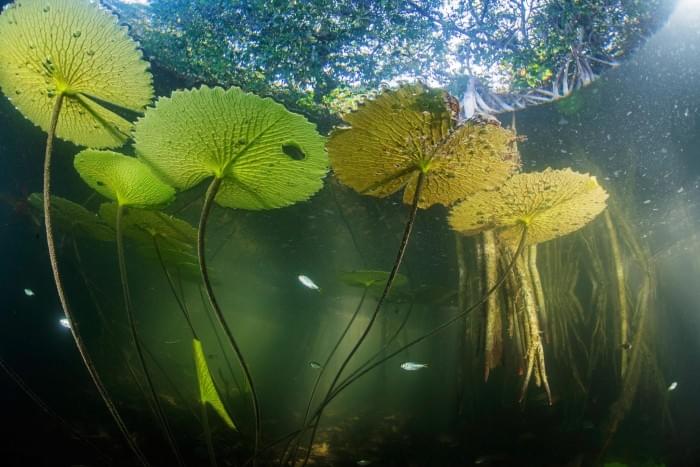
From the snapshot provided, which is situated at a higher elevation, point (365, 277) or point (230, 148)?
point (365, 277)

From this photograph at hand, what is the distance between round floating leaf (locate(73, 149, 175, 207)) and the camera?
5.39 feet

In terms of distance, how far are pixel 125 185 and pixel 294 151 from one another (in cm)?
96

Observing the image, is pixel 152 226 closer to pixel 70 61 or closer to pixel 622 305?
pixel 70 61

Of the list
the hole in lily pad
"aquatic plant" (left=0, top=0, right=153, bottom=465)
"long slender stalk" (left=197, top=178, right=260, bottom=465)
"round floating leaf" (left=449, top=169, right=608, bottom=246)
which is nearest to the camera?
"aquatic plant" (left=0, top=0, right=153, bottom=465)

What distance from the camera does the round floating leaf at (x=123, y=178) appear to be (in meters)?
1.64

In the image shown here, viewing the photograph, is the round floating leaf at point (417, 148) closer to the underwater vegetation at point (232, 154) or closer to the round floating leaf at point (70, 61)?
the underwater vegetation at point (232, 154)

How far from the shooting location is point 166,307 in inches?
958

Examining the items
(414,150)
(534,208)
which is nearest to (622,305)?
(534,208)

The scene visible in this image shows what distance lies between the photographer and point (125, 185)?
1.85 m

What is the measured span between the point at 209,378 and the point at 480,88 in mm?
4432

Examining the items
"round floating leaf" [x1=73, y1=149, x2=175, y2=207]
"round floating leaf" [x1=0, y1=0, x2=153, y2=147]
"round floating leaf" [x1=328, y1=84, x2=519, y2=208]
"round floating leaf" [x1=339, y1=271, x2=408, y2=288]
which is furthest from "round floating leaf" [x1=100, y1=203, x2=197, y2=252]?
"round floating leaf" [x1=339, y1=271, x2=408, y2=288]

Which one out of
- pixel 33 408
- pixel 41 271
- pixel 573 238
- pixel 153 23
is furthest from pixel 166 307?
pixel 573 238

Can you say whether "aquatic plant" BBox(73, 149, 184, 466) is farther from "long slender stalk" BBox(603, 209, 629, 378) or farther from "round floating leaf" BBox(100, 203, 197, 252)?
"long slender stalk" BBox(603, 209, 629, 378)

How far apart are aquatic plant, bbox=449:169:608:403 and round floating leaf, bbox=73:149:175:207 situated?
66.8 inches
